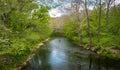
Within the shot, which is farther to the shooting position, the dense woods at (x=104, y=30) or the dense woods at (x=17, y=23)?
the dense woods at (x=104, y=30)

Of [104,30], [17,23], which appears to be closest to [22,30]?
[17,23]

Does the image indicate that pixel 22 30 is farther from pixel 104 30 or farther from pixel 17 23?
pixel 104 30

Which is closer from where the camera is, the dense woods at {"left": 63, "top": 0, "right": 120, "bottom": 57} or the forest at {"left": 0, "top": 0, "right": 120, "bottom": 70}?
the forest at {"left": 0, "top": 0, "right": 120, "bottom": 70}

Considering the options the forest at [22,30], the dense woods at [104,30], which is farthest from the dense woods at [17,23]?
the dense woods at [104,30]

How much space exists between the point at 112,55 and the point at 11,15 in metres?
14.0

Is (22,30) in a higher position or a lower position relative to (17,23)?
lower

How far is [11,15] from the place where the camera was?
16.5 metres

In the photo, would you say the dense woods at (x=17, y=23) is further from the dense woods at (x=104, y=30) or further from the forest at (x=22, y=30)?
the dense woods at (x=104, y=30)

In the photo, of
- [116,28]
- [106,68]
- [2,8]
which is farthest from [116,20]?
[2,8]

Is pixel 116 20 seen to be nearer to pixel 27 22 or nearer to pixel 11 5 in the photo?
pixel 27 22

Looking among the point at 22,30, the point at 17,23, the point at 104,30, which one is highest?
the point at 17,23

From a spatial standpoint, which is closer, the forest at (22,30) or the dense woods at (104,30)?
the forest at (22,30)

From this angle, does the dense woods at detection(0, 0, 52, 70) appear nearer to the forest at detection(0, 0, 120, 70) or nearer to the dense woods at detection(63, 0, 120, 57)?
the forest at detection(0, 0, 120, 70)

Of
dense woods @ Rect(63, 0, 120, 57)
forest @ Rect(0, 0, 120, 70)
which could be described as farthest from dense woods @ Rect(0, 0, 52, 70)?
dense woods @ Rect(63, 0, 120, 57)
